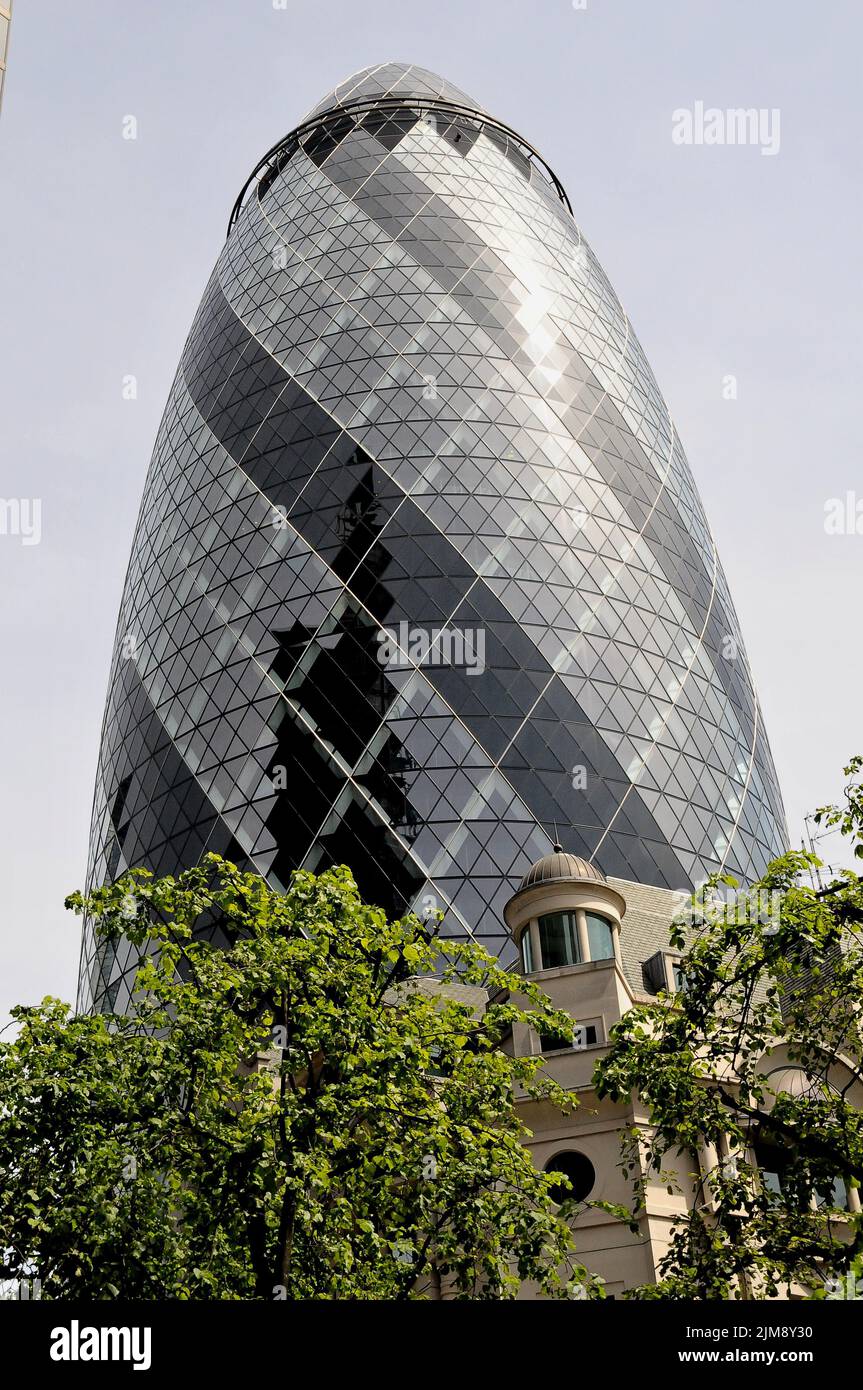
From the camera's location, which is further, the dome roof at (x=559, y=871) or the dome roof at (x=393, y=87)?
the dome roof at (x=393, y=87)

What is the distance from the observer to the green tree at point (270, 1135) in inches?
534

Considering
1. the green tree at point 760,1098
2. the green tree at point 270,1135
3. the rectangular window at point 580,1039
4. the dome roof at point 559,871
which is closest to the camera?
the green tree at point 760,1098

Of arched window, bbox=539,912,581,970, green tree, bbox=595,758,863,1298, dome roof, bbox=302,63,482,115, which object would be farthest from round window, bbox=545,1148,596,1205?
dome roof, bbox=302,63,482,115

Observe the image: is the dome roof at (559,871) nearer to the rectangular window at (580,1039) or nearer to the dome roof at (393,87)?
the rectangular window at (580,1039)

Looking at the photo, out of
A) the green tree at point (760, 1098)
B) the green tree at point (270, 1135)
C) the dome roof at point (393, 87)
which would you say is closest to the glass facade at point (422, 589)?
the dome roof at point (393, 87)

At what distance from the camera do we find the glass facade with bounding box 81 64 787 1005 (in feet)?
119

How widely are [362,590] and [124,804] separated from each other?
972cm

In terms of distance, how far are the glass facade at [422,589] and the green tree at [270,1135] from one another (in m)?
18.9

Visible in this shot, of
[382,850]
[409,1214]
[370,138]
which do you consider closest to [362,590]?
[382,850]

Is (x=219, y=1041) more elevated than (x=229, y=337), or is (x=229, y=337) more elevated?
(x=229, y=337)

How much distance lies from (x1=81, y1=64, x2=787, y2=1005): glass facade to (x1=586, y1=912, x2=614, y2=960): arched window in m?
9.30

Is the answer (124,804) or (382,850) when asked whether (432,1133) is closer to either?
(382,850)

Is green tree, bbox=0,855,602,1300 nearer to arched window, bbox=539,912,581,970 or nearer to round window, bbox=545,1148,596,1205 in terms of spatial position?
round window, bbox=545,1148,596,1205
